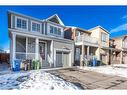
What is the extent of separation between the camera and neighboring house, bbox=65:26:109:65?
17339 mm

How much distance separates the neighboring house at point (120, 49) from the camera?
23531 millimetres

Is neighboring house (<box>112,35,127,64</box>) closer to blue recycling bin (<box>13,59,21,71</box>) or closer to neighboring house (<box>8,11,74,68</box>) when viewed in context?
neighboring house (<box>8,11,74,68</box>)

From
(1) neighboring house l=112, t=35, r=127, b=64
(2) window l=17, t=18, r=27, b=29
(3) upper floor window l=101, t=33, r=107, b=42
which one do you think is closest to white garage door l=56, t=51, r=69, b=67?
(2) window l=17, t=18, r=27, b=29

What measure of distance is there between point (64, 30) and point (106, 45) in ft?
23.8

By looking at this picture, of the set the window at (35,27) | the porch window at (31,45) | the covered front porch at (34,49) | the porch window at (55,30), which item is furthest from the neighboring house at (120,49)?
the porch window at (31,45)

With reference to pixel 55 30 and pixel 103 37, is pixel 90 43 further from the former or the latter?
pixel 55 30

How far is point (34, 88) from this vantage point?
271 inches

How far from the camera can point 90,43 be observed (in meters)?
18.0

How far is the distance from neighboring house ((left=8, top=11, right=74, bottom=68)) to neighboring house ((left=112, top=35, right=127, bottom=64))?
37.7ft

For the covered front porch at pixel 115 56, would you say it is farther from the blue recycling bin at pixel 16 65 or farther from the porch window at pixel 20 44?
the blue recycling bin at pixel 16 65

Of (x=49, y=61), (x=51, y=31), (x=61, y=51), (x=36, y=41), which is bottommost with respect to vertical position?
(x=49, y=61)

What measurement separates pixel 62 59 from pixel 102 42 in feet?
26.9
